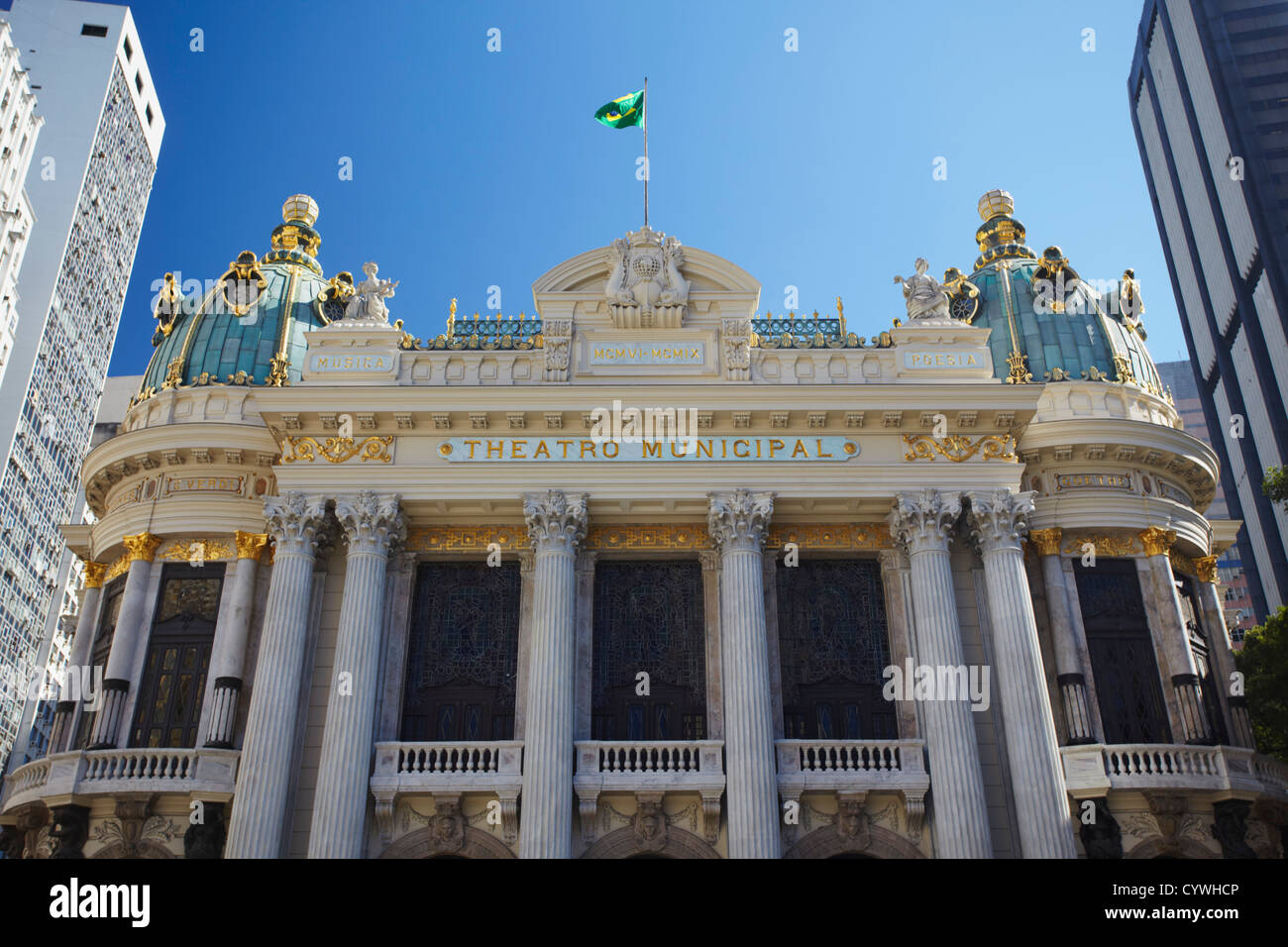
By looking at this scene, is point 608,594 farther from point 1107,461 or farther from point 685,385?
point 1107,461

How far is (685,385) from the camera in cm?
2620

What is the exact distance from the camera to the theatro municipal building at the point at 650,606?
76.8 ft

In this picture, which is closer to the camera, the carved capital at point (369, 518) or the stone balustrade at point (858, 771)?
the stone balustrade at point (858, 771)

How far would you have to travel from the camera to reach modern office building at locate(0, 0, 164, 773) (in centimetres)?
6706

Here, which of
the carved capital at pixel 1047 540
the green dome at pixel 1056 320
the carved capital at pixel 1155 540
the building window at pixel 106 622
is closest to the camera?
the carved capital at pixel 1047 540

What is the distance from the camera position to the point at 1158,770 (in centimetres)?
2466

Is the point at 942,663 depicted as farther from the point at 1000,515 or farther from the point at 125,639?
the point at 125,639

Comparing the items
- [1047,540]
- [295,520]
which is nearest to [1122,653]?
[1047,540]

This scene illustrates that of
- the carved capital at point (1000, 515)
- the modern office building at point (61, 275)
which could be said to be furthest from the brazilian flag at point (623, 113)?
the modern office building at point (61, 275)

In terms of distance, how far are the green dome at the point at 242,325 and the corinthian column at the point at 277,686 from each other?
6.06 metres

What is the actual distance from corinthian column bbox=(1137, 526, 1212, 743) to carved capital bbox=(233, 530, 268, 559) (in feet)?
72.0

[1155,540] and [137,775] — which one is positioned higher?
[1155,540]

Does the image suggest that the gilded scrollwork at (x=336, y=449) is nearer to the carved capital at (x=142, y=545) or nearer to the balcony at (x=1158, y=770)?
the carved capital at (x=142, y=545)

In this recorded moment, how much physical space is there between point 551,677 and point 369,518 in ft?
18.5
